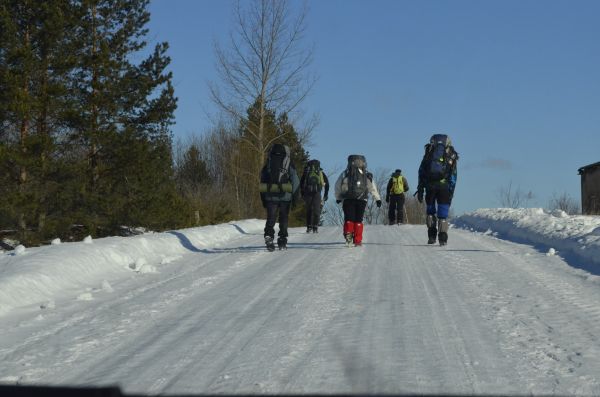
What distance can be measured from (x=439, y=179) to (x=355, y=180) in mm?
1511

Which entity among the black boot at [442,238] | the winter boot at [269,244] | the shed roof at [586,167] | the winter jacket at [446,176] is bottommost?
the winter boot at [269,244]

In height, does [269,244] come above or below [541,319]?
above

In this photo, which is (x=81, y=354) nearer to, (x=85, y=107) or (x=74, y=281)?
(x=74, y=281)

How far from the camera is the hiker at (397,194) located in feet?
76.8

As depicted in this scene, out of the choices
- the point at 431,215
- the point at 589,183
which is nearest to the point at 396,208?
the point at 431,215

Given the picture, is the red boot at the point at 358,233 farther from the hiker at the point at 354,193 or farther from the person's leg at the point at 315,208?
the person's leg at the point at 315,208

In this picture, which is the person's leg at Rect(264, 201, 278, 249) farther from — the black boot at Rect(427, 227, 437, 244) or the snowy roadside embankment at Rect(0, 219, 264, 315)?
the black boot at Rect(427, 227, 437, 244)

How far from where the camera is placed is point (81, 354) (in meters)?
4.87

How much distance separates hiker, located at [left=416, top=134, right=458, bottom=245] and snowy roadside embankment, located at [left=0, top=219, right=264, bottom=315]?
4.37 metres

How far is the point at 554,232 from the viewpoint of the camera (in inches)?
510

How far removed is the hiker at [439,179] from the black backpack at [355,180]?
1.07 meters

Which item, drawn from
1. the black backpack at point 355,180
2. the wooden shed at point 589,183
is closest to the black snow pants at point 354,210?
the black backpack at point 355,180

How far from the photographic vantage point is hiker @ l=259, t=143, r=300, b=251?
40.4ft

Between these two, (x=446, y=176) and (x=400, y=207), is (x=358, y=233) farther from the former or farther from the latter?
(x=400, y=207)
